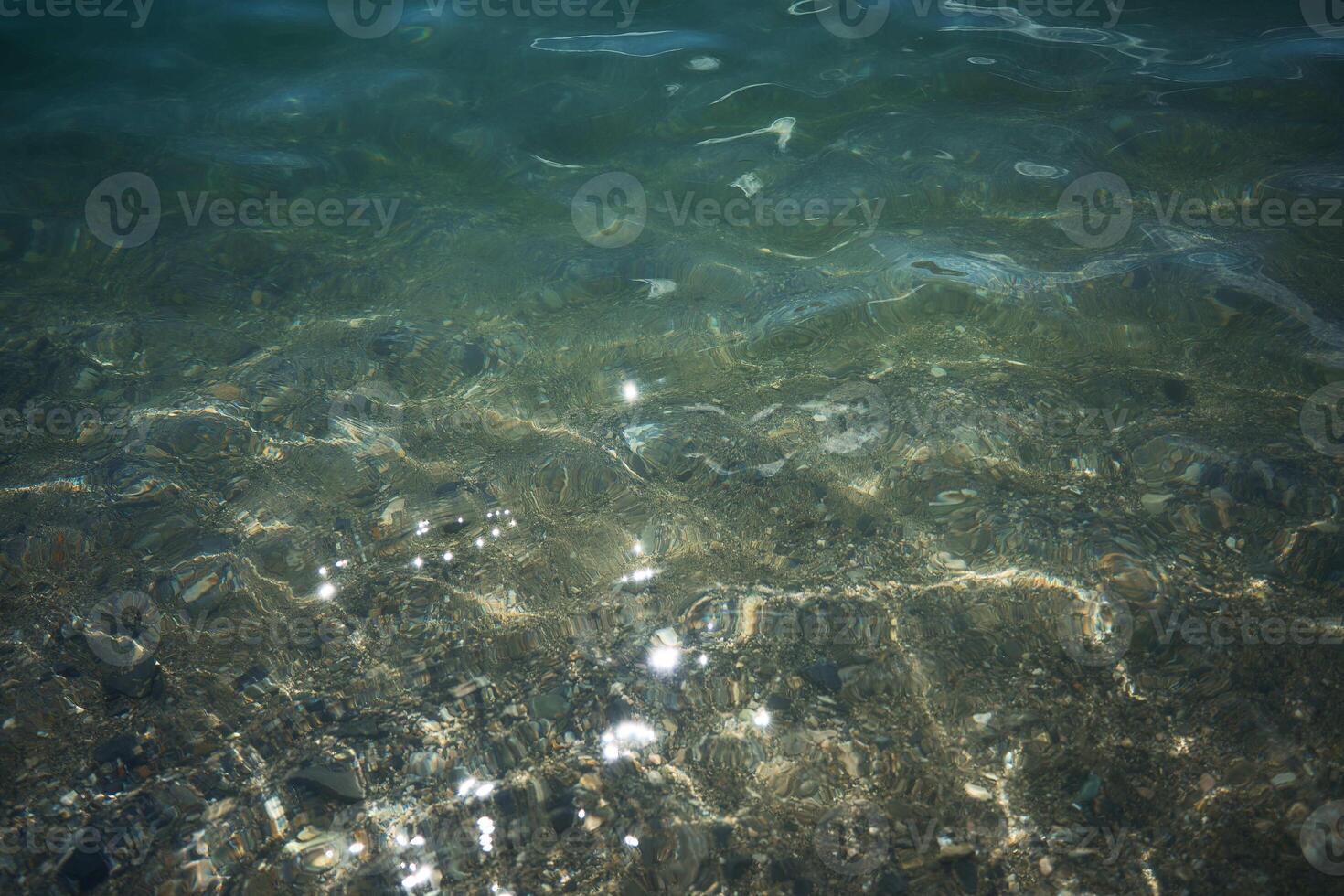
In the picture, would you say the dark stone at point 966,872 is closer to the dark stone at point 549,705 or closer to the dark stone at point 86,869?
the dark stone at point 549,705

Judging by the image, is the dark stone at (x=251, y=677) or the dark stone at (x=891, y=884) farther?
the dark stone at (x=251, y=677)

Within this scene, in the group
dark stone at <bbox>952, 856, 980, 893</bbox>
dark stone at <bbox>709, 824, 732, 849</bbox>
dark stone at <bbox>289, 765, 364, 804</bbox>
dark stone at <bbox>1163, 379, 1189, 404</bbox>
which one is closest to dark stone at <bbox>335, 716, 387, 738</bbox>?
dark stone at <bbox>289, 765, 364, 804</bbox>

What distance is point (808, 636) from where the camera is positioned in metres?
2.79

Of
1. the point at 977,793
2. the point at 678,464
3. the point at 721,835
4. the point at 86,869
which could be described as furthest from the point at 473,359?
the point at 977,793

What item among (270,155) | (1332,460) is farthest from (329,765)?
(270,155)

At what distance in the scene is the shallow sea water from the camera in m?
2.33

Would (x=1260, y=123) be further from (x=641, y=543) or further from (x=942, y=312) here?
(x=641, y=543)

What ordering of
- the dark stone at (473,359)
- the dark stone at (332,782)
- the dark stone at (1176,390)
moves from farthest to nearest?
the dark stone at (473,359)
the dark stone at (1176,390)
the dark stone at (332,782)

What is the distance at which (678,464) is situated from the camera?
11.6 feet

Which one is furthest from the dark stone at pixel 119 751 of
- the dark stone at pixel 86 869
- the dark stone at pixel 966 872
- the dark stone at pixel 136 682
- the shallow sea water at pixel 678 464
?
the dark stone at pixel 966 872

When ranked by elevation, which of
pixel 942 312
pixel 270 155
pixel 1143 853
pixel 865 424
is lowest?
pixel 1143 853

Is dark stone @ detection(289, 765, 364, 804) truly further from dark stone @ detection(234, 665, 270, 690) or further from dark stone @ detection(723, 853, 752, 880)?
dark stone @ detection(723, 853, 752, 880)

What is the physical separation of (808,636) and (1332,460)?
98.6 inches

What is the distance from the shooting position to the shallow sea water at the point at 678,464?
91.7 inches
